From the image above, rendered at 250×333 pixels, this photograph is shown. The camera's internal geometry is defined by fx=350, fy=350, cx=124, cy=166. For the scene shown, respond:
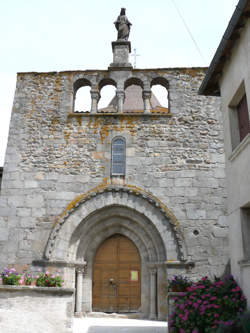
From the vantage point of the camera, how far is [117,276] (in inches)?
333

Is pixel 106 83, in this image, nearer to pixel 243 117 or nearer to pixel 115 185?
pixel 115 185

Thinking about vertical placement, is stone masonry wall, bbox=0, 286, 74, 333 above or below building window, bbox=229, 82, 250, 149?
below

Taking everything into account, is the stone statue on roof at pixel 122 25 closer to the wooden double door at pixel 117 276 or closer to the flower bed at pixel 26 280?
the wooden double door at pixel 117 276

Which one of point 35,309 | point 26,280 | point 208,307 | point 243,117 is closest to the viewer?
point 208,307

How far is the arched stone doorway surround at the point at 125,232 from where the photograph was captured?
309 inches

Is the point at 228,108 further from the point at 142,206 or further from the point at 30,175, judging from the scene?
the point at 30,175

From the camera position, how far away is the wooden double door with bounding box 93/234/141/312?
8.30m

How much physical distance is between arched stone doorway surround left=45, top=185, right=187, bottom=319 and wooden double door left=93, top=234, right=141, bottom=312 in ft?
0.67

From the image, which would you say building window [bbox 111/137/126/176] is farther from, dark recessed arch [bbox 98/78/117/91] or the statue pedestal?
the statue pedestal

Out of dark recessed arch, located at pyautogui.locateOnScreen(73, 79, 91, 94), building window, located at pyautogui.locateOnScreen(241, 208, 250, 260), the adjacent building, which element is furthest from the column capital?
building window, located at pyautogui.locateOnScreen(241, 208, 250, 260)

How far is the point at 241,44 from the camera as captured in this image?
5320mm

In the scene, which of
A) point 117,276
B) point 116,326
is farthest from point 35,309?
point 117,276

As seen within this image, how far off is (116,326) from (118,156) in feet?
12.6

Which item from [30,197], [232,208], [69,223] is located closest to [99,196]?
[69,223]
